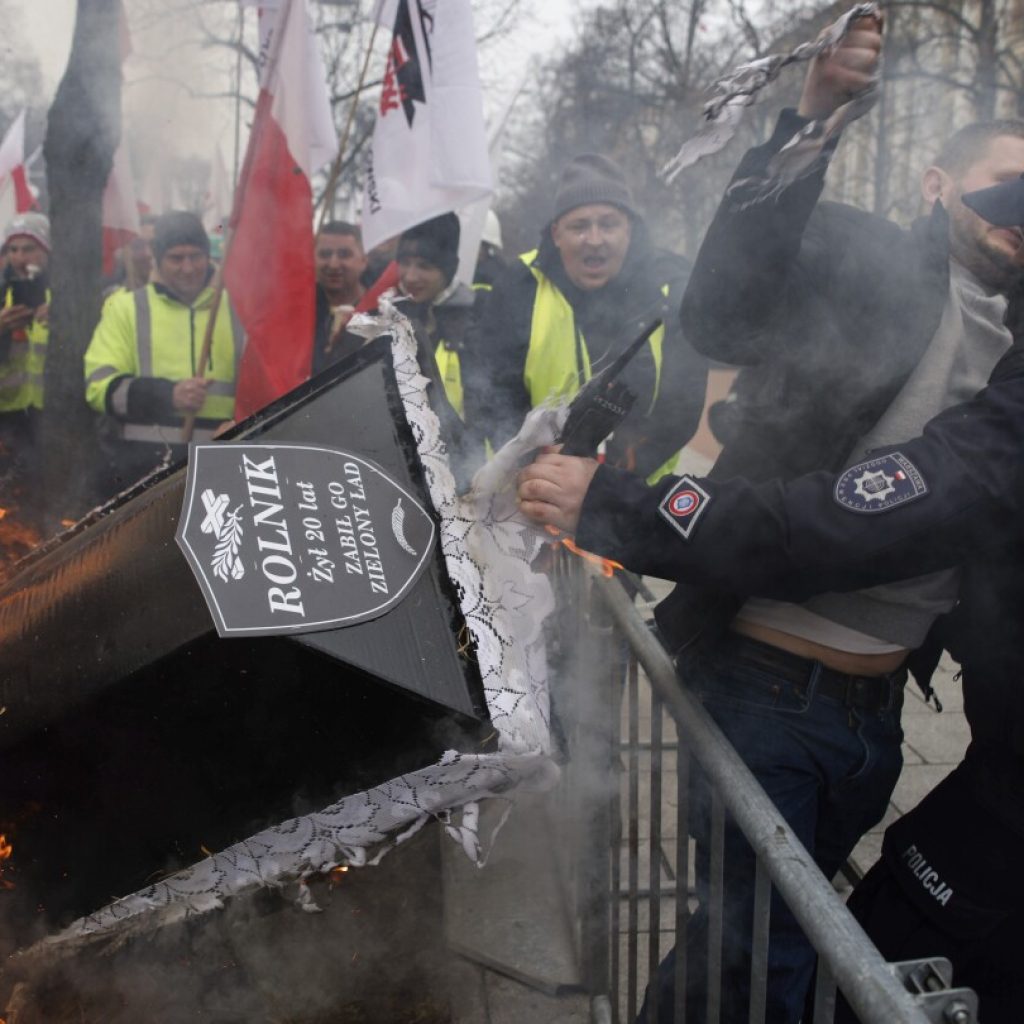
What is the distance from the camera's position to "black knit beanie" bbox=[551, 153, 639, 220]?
4.06 meters

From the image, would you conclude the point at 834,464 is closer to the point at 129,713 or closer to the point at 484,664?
the point at 484,664

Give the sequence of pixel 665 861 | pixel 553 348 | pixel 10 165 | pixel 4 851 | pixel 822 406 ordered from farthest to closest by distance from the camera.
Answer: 1. pixel 10 165
2. pixel 553 348
3. pixel 665 861
4. pixel 822 406
5. pixel 4 851

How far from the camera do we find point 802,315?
193 cm

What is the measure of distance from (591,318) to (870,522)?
2.65m

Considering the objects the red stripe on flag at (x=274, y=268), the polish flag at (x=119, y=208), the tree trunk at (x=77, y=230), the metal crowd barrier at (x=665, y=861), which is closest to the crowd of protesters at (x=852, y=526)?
the metal crowd barrier at (x=665, y=861)

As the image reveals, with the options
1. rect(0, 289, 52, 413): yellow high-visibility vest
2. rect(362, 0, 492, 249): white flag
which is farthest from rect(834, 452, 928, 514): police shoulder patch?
rect(0, 289, 52, 413): yellow high-visibility vest

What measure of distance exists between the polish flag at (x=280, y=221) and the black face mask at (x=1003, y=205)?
2.69m

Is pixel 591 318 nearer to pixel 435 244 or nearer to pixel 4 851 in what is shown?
pixel 435 244

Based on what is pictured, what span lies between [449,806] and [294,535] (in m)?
0.49

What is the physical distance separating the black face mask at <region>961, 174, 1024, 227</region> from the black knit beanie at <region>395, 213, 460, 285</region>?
10.2 ft

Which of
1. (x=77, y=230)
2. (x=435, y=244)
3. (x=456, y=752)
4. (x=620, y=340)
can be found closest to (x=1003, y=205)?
(x=456, y=752)

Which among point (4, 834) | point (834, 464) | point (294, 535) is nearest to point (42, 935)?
point (4, 834)

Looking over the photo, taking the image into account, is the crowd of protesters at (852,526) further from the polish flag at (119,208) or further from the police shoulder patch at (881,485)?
the polish flag at (119,208)

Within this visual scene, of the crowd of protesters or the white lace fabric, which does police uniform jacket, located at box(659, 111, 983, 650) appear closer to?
the crowd of protesters
